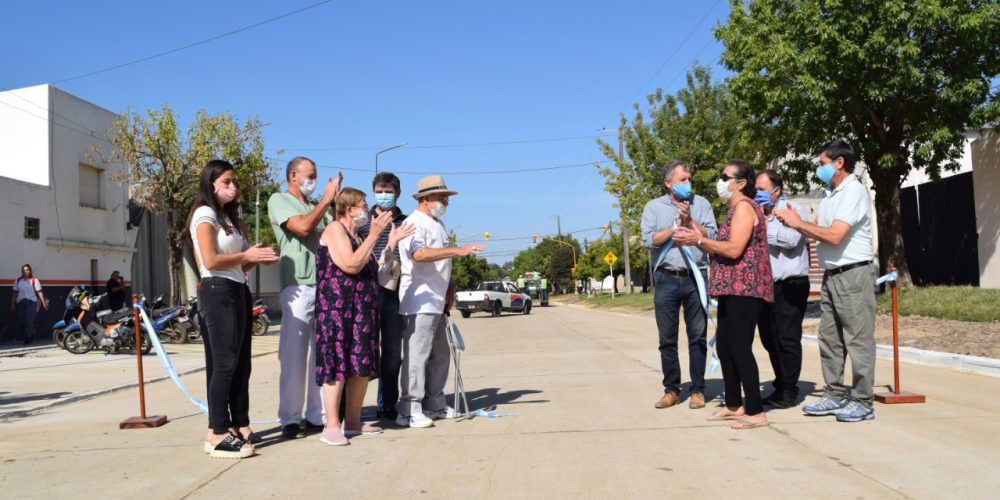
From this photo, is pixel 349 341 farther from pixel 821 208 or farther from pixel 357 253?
pixel 821 208

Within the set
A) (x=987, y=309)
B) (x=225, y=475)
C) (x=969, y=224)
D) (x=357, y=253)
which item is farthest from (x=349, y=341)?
(x=969, y=224)

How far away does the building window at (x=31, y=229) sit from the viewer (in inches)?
802

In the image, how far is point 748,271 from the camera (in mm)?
5996

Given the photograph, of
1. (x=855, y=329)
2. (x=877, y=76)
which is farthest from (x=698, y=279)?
(x=877, y=76)

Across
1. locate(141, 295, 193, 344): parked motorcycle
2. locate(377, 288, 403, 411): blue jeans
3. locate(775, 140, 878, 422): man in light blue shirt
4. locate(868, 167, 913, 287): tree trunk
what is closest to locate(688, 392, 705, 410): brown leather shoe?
locate(775, 140, 878, 422): man in light blue shirt

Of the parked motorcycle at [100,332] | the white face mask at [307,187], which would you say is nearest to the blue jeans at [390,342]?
the white face mask at [307,187]

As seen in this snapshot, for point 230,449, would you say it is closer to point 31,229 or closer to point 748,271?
point 748,271

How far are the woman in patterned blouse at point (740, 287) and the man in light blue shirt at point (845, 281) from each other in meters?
0.28

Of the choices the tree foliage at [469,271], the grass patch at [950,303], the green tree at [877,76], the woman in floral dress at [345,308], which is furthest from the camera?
the tree foliage at [469,271]

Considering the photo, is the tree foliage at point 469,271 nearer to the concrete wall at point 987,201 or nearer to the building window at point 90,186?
the building window at point 90,186

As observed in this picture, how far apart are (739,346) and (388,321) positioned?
263 centimetres

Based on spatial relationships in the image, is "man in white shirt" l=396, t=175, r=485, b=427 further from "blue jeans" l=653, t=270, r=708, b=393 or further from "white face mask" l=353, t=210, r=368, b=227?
"blue jeans" l=653, t=270, r=708, b=393

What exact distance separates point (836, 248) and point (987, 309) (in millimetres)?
8035

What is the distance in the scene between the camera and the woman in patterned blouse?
5949 millimetres
